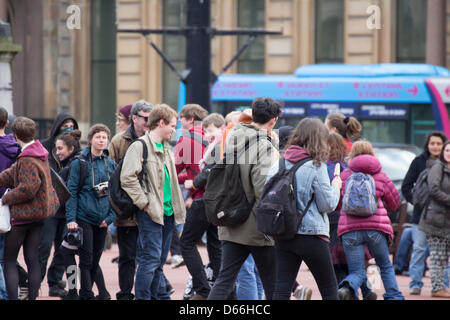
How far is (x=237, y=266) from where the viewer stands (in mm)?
6969

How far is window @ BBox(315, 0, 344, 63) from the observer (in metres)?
26.8

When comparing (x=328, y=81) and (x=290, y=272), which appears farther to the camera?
(x=328, y=81)

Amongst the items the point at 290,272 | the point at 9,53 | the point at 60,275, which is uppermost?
the point at 9,53

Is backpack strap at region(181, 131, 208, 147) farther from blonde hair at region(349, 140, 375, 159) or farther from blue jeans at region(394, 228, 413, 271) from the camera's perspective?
blue jeans at region(394, 228, 413, 271)

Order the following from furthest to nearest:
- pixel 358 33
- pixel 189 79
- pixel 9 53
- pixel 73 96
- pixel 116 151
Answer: pixel 73 96 → pixel 358 33 → pixel 189 79 → pixel 9 53 → pixel 116 151

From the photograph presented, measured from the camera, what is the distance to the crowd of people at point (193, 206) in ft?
21.9

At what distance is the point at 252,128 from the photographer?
6.92 m

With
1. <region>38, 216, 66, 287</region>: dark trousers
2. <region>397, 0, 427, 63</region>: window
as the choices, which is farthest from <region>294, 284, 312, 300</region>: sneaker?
<region>397, 0, 427, 63</region>: window

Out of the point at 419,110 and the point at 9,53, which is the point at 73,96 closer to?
the point at 419,110

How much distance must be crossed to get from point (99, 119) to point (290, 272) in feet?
76.3

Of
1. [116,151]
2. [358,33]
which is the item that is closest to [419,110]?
[358,33]

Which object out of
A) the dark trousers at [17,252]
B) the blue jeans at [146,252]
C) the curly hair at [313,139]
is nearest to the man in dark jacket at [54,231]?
the dark trousers at [17,252]

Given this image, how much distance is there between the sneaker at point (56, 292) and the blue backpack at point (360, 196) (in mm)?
2857

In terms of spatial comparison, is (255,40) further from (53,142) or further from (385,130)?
(53,142)
